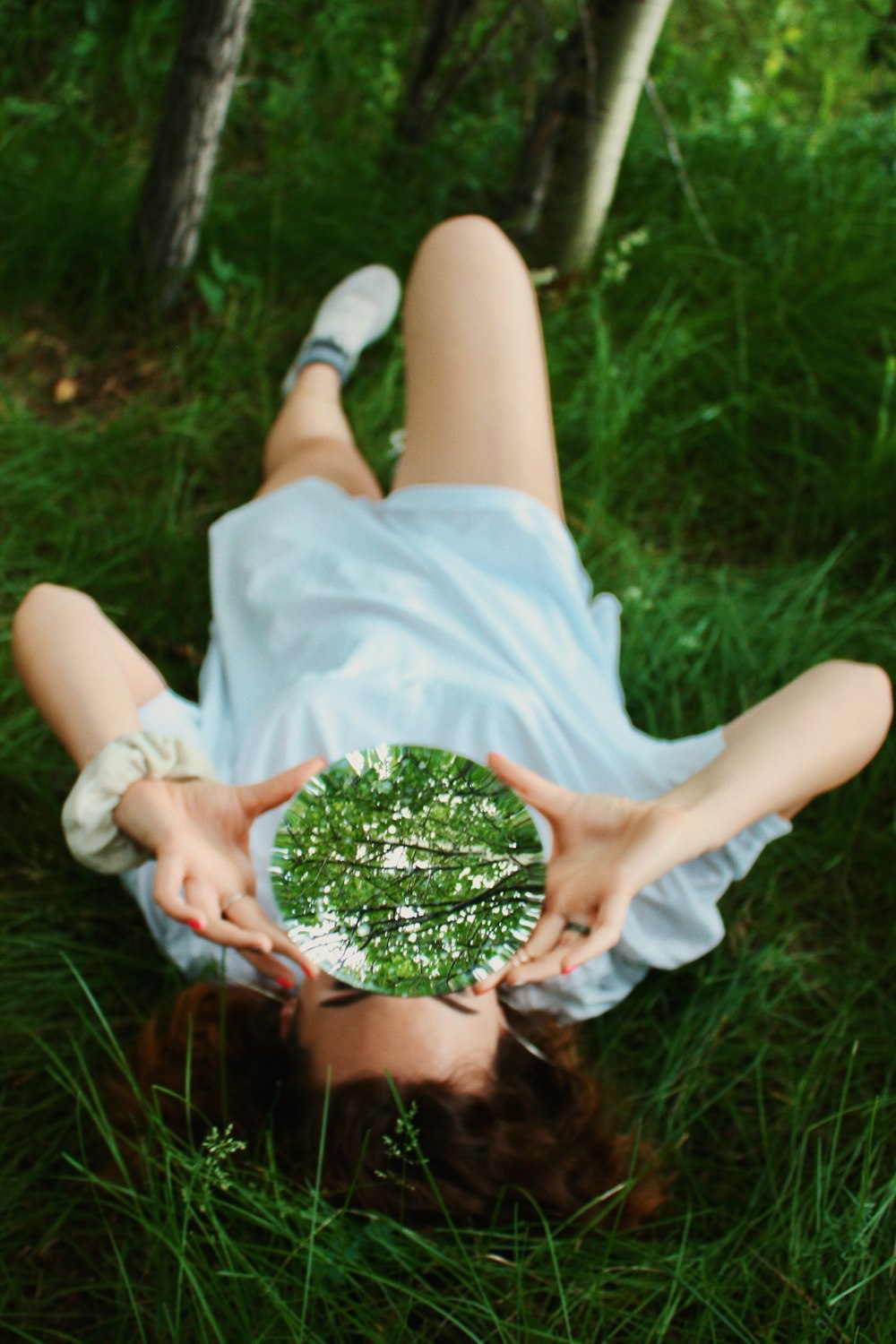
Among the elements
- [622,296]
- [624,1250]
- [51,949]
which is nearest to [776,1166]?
[624,1250]

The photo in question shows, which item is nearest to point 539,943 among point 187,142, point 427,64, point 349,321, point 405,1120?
point 405,1120

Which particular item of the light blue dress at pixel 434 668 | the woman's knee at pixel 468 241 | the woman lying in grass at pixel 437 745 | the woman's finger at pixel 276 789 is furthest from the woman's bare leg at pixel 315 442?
the woman's finger at pixel 276 789

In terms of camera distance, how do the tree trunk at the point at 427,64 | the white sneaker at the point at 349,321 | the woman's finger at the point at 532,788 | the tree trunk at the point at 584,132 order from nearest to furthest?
1. the woman's finger at the point at 532,788
2. the tree trunk at the point at 584,132
3. the white sneaker at the point at 349,321
4. the tree trunk at the point at 427,64

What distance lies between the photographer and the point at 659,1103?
182 centimetres

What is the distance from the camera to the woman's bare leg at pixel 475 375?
199 centimetres

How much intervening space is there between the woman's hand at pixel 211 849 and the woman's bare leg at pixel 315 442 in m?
0.89

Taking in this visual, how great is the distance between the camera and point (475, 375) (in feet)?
6.64

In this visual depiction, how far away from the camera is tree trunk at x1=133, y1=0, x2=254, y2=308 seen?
7.05ft

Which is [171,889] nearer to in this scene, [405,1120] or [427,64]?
[405,1120]

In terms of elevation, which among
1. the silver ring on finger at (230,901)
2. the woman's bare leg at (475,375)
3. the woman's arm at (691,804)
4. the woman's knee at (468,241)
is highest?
the woman's knee at (468,241)

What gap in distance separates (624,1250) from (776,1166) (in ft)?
1.15

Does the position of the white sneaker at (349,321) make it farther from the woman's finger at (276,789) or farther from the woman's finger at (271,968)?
the woman's finger at (271,968)

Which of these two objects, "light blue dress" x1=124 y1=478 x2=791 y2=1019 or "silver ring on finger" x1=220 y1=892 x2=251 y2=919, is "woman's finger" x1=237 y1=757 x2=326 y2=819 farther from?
"light blue dress" x1=124 y1=478 x2=791 y2=1019

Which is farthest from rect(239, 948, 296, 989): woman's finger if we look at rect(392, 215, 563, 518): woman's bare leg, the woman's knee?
the woman's knee
